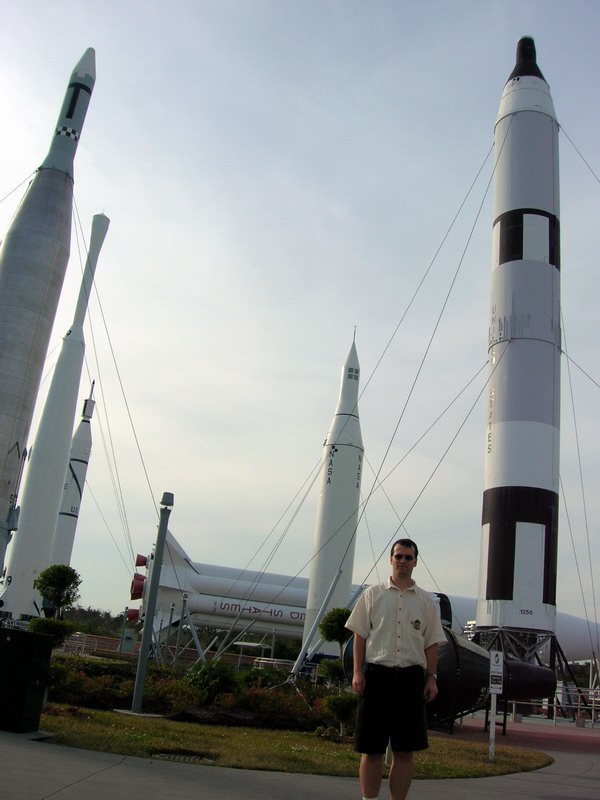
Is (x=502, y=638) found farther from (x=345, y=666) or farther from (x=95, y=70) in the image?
(x=95, y=70)

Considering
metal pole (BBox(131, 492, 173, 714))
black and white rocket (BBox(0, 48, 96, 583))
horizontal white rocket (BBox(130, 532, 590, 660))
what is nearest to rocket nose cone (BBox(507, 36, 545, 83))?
black and white rocket (BBox(0, 48, 96, 583))

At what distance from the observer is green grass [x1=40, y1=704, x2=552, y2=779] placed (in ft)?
23.0

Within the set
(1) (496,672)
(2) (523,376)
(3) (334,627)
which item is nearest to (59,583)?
(3) (334,627)

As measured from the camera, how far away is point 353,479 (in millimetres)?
23516

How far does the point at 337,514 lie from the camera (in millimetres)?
23047

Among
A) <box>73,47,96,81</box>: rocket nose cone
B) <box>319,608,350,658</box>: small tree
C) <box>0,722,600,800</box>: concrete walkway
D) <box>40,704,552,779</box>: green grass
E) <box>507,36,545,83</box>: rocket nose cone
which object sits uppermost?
<box>507,36,545,83</box>: rocket nose cone

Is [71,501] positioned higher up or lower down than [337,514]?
higher up

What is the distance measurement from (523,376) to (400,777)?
15232 mm

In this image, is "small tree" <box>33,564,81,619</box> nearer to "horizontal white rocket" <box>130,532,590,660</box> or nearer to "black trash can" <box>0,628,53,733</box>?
"black trash can" <box>0,628,53,733</box>

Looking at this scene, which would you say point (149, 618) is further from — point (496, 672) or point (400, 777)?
point (400, 777)

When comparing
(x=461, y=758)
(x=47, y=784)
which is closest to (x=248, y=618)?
(x=461, y=758)

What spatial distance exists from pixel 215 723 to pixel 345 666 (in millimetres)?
3069

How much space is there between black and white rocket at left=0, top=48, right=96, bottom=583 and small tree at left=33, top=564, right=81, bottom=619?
4.67 ft

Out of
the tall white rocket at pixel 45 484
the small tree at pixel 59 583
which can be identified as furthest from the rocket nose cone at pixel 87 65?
the small tree at pixel 59 583
